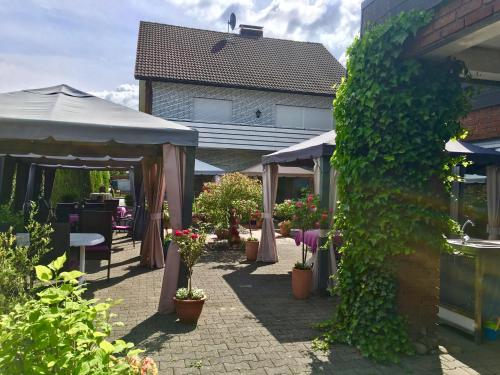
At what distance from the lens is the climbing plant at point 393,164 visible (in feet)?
12.3

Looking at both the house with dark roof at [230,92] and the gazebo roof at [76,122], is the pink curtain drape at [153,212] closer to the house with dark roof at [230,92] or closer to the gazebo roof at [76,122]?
the gazebo roof at [76,122]

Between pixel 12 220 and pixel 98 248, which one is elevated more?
pixel 12 220

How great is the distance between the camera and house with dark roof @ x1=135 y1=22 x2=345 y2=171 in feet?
51.6

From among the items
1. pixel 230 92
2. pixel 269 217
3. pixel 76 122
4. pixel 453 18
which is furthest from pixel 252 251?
pixel 230 92

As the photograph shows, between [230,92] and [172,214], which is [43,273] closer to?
[172,214]

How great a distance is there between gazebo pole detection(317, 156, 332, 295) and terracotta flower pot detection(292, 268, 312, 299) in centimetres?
41

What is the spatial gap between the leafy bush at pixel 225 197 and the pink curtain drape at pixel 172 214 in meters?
4.77

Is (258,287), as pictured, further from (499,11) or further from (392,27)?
(499,11)

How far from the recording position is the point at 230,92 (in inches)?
653

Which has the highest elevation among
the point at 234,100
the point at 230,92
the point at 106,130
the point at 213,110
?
the point at 230,92

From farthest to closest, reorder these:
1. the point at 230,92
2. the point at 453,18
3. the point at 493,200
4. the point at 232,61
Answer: the point at 232,61 → the point at 230,92 → the point at 493,200 → the point at 453,18

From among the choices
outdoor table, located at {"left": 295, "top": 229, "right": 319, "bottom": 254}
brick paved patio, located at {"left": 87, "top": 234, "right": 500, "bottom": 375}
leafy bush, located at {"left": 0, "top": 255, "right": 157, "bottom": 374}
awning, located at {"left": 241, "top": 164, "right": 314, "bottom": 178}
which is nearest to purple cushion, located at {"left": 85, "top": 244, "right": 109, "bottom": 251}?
brick paved patio, located at {"left": 87, "top": 234, "right": 500, "bottom": 375}

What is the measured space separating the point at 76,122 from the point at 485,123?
750 cm

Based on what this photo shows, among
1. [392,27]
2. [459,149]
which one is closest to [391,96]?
[392,27]
